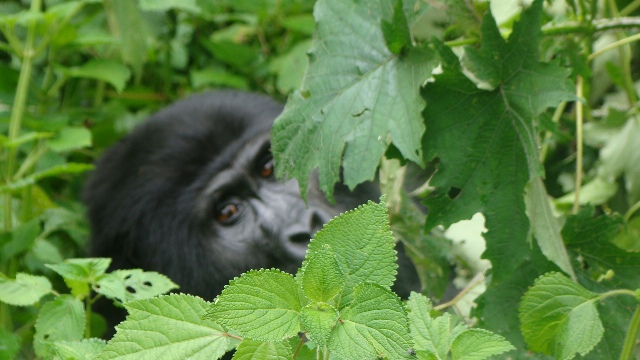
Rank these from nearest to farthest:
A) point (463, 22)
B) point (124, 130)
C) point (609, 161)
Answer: point (463, 22)
point (609, 161)
point (124, 130)

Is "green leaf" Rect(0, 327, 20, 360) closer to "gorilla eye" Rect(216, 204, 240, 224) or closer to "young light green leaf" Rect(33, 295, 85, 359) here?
"young light green leaf" Rect(33, 295, 85, 359)

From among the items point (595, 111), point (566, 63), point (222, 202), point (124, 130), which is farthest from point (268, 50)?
point (566, 63)

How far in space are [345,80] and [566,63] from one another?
1.75 feet

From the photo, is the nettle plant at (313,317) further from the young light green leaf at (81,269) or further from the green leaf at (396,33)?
the green leaf at (396,33)

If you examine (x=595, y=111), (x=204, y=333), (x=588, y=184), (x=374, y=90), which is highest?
(x=374, y=90)

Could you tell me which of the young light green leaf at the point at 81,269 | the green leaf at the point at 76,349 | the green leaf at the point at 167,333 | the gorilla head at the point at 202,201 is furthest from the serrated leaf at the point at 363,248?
the gorilla head at the point at 202,201

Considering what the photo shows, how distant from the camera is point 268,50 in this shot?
11.4 ft

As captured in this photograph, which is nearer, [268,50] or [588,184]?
[588,184]

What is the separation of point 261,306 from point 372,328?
0.12 meters

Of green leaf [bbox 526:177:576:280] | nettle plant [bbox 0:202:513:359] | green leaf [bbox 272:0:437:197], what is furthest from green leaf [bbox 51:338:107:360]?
green leaf [bbox 526:177:576:280]

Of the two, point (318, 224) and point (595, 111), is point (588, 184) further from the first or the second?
point (318, 224)

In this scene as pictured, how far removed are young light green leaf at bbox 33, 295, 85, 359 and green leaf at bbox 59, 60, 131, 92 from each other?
51.7 inches

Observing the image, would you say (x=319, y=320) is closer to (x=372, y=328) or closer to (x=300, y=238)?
A: (x=372, y=328)

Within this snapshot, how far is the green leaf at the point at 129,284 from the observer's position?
3.87 feet
